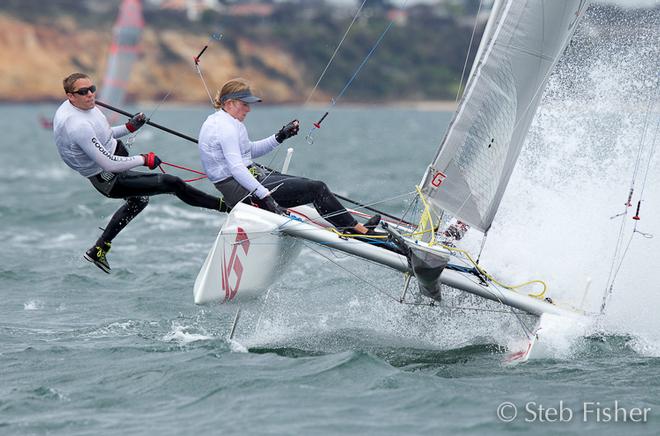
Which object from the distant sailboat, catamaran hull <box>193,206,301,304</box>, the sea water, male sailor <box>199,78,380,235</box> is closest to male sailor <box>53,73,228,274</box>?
male sailor <box>199,78,380,235</box>

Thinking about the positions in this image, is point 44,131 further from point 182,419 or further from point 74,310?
point 182,419

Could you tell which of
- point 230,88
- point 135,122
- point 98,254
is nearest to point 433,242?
point 230,88

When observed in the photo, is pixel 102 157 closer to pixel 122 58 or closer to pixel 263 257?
pixel 263 257

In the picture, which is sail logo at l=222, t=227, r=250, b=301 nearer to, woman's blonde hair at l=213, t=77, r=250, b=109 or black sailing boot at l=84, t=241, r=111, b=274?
woman's blonde hair at l=213, t=77, r=250, b=109

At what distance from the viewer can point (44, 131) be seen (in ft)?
128

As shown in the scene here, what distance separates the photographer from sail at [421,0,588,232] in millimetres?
5883

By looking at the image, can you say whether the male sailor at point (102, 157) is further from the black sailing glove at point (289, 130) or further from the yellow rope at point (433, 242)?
the yellow rope at point (433, 242)

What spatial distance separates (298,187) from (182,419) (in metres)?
1.73

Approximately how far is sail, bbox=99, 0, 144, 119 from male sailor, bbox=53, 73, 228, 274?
2531 centimetres

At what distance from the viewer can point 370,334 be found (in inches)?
256

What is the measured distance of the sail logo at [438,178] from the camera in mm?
6160

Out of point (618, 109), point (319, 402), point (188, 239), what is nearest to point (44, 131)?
point (188, 239)

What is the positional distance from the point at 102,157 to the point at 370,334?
6.25 feet

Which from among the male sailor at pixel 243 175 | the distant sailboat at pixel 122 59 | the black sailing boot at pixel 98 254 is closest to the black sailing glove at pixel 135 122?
the male sailor at pixel 243 175
